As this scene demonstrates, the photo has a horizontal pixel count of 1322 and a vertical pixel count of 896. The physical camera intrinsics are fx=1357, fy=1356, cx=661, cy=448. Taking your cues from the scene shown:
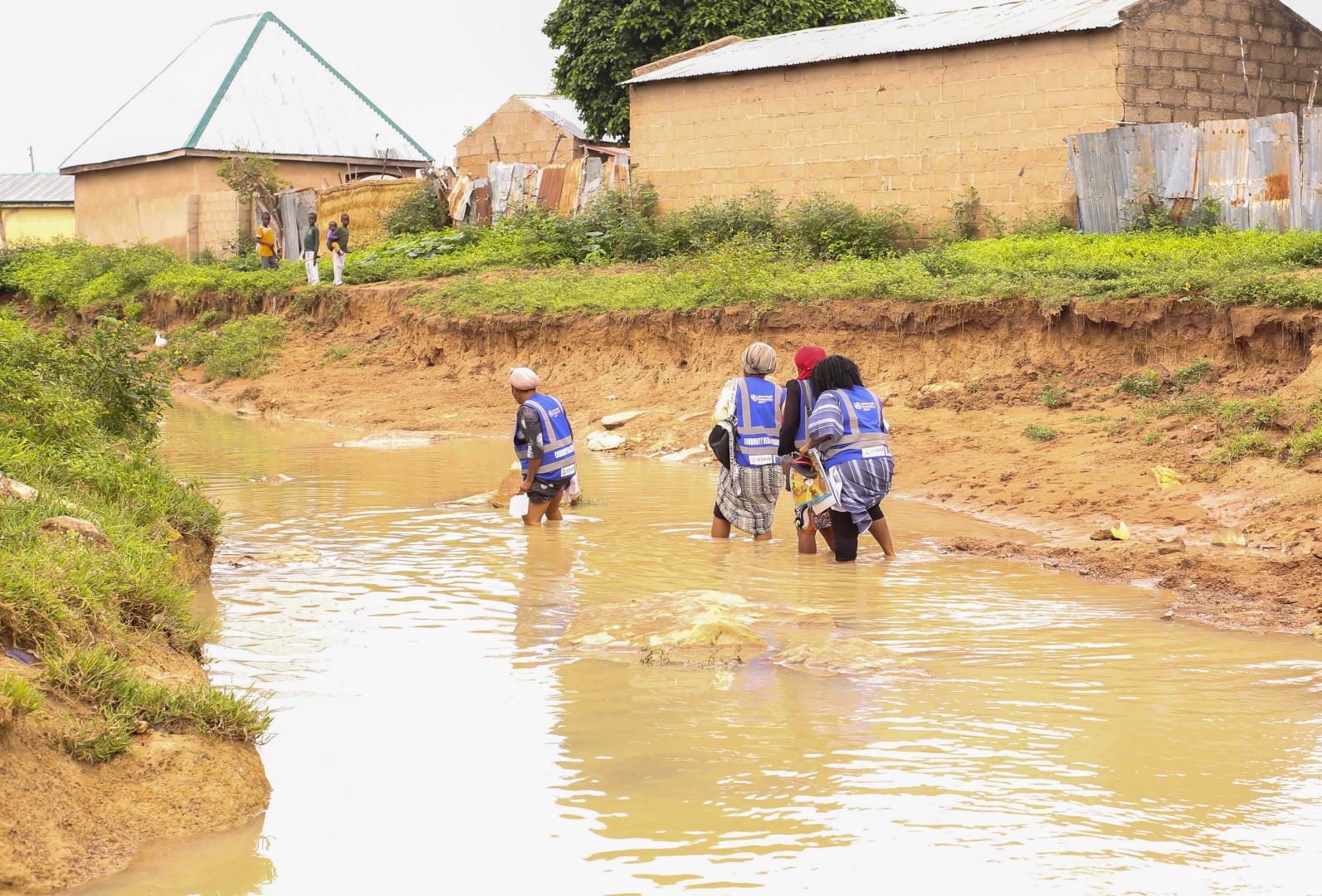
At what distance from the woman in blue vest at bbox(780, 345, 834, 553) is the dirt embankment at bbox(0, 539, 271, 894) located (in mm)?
5153

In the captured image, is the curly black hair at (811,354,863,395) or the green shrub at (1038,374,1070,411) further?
the green shrub at (1038,374,1070,411)

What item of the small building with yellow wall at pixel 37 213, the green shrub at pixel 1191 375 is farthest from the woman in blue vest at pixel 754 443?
the small building with yellow wall at pixel 37 213

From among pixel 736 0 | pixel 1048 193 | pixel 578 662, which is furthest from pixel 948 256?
pixel 736 0

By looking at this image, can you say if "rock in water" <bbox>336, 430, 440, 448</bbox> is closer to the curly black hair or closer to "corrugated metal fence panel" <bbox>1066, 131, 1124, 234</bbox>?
the curly black hair

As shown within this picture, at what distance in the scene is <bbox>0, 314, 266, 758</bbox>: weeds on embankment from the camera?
4.81m

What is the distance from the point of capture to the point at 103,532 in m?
6.34

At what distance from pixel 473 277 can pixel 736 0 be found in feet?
42.2

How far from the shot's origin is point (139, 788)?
176 inches

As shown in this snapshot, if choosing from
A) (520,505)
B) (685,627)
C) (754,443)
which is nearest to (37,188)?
(520,505)

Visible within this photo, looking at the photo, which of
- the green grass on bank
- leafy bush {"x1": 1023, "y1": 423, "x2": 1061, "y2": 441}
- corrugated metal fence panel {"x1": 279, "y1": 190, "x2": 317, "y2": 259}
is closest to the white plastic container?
leafy bush {"x1": 1023, "y1": 423, "x2": 1061, "y2": 441}

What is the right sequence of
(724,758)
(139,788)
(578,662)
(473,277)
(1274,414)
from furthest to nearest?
(473,277)
(1274,414)
(578,662)
(724,758)
(139,788)

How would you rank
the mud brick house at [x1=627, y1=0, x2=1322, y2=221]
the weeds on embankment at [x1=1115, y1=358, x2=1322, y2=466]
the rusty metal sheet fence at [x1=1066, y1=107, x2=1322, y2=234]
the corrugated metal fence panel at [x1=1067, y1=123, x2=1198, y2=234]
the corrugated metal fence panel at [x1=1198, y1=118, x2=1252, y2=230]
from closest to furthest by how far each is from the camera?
the weeds on embankment at [x1=1115, y1=358, x2=1322, y2=466] < the rusty metal sheet fence at [x1=1066, y1=107, x2=1322, y2=234] < the corrugated metal fence panel at [x1=1198, y1=118, x2=1252, y2=230] < the corrugated metal fence panel at [x1=1067, y1=123, x2=1198, y2=234] < the mud brick house at [x1=627, y1=0, x2=1322, y2=221]

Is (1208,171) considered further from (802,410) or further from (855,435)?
(855,435)

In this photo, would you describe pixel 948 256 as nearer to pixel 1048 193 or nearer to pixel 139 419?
pixel 1048 193
